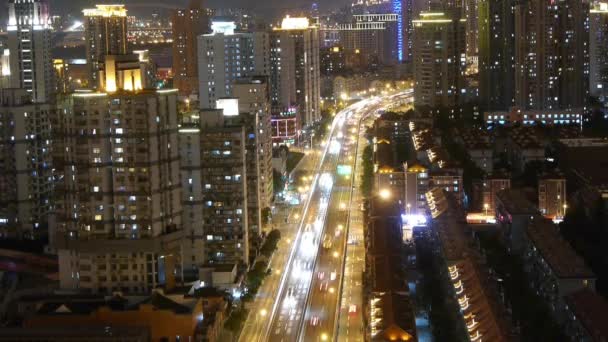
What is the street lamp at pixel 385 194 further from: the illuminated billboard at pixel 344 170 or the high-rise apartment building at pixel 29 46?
the high-rise apartment building at pixel 29 46

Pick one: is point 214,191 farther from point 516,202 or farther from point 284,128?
point 284,128

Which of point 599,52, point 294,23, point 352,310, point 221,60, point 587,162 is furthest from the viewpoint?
point 599,52

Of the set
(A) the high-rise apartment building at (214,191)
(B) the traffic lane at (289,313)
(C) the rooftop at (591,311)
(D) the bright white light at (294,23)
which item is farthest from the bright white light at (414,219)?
(D) the bright white light at (294,23)

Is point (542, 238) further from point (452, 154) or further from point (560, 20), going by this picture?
point (560, 20)

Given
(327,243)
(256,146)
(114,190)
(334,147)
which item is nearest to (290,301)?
(114,190)

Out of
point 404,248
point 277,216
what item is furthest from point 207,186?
point 277,216

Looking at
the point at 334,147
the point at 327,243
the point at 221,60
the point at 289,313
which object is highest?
the point at 221,60

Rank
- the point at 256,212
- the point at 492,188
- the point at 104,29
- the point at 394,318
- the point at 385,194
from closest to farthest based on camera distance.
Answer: the point at 394,318 < the point at 256,212 < the point at 385,194 < the point at 492,188 < the point at 104,29
